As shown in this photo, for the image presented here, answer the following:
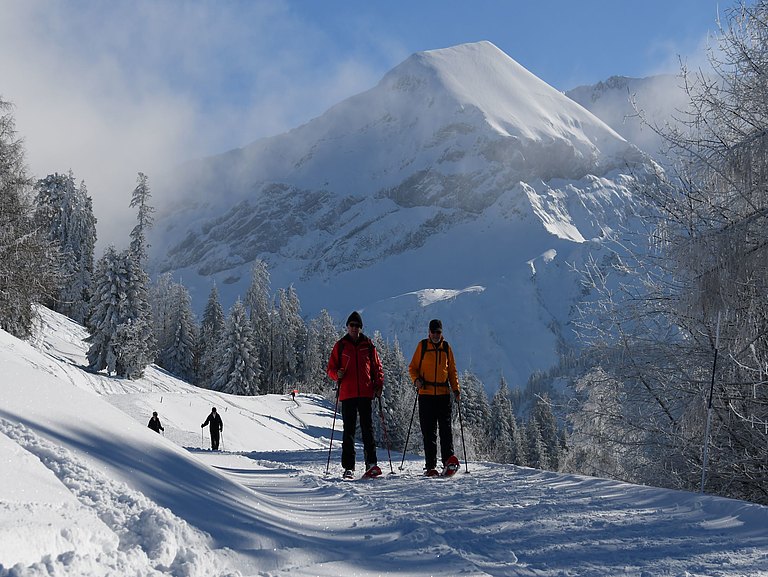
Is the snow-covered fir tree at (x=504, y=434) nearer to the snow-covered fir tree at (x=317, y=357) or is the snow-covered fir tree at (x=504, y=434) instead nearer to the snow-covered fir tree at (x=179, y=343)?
the snow-covered fir tree at (x=317, y=357)

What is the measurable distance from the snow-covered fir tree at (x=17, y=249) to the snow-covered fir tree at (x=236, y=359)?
43764 millimetres

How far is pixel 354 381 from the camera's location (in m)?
9.07

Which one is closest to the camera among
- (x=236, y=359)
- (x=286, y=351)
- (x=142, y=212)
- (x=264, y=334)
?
(x=142, y=212)

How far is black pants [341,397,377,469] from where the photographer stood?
29.2 feet

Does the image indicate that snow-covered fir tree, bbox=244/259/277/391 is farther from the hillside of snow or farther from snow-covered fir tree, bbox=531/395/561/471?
the hillside of snow

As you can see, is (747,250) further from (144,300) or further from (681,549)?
(144,300)

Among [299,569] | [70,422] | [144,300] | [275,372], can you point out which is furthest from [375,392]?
[275,372]

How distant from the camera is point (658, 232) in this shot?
965 cm

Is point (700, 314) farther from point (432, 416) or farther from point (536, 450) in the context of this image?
point (536, 450)

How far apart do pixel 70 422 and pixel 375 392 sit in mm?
4693

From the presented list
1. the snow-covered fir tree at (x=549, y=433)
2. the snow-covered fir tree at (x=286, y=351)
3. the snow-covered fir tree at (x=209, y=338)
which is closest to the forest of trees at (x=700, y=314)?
the snow-covered fir tree at (x=549, y=433)

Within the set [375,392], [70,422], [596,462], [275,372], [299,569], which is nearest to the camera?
[299,569]

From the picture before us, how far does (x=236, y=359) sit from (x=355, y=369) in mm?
61780

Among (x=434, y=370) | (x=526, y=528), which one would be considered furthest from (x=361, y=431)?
(x=526, y=528)
